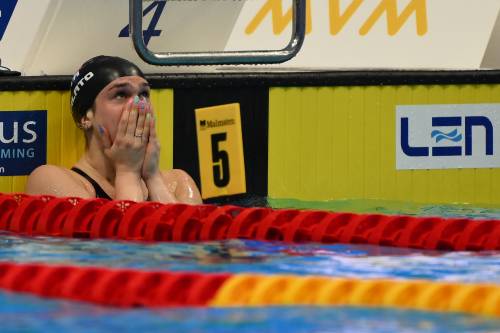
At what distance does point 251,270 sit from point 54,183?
5.92ft

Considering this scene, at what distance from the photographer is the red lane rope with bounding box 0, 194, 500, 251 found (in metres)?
4.86

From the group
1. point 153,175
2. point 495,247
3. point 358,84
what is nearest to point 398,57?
point 358,84

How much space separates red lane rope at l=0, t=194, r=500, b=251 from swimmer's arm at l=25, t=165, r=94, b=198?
37 centimetres

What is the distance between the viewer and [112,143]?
5836mm

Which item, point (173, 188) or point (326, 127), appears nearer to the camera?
point (173, 188)

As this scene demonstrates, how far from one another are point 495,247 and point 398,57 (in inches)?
78.4

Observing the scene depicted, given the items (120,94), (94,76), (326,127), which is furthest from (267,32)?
(94,76)

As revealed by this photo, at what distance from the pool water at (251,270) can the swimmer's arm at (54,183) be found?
0.57 meters

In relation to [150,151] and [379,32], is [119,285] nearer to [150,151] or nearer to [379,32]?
[150,151]

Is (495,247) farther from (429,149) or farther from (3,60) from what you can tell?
(3,60)

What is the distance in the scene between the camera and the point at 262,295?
346 centimetres

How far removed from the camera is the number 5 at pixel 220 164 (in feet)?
20.7

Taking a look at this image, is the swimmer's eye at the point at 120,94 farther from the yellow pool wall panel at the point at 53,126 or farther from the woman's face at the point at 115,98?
the yellow pool wall panel at the point at 53,126

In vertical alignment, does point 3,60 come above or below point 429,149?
above
